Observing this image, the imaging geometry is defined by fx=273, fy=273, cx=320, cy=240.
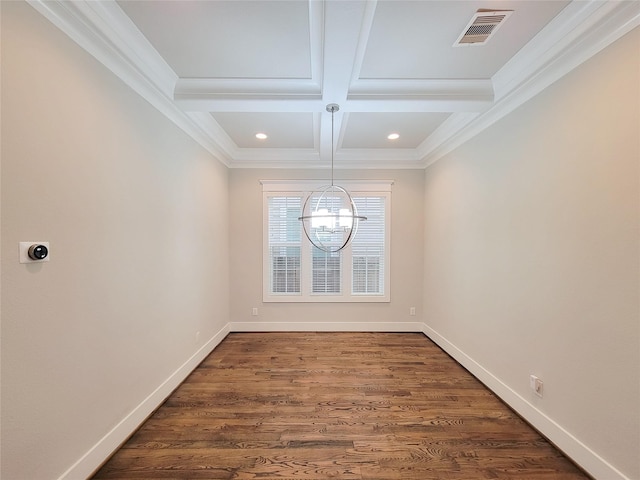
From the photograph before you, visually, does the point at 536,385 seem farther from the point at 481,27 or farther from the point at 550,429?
the point at 481,27

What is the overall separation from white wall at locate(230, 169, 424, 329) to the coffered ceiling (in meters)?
1.29

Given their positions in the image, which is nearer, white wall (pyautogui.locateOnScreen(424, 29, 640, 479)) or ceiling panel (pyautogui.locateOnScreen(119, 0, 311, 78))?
white wall (pyautogui.locateOnScreen(424, 29, 640, 479))

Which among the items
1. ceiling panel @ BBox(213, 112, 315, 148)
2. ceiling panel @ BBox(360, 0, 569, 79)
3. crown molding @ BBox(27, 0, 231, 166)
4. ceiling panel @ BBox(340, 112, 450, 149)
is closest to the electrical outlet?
ceiling panel @ BBox(360, 0, 569, 79)

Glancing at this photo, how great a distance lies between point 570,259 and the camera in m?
1.89

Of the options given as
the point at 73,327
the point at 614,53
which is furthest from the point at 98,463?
the point at 614,53

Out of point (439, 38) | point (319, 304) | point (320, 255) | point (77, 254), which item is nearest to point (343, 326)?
point (319, 304)

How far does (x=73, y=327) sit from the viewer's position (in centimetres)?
161

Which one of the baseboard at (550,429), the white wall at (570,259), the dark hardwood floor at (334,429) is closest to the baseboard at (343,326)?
the dark hardwood floor at (334,429)

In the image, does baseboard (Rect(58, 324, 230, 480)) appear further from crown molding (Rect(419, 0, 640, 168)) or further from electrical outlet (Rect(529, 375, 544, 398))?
crown molding (Rect(419, 0, 640, 168))

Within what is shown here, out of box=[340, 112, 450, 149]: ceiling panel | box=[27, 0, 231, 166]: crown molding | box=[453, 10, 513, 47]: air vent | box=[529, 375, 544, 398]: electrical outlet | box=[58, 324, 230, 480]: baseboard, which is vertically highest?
box=[453, 10, 513, 47]: air vent

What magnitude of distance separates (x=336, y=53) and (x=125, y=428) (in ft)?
10.4

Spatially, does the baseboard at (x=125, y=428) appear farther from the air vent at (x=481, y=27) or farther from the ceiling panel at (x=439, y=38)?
the air vent at (x=481, y=27)

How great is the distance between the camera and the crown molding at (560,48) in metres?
1.55

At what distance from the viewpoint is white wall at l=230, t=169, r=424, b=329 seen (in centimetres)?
445
